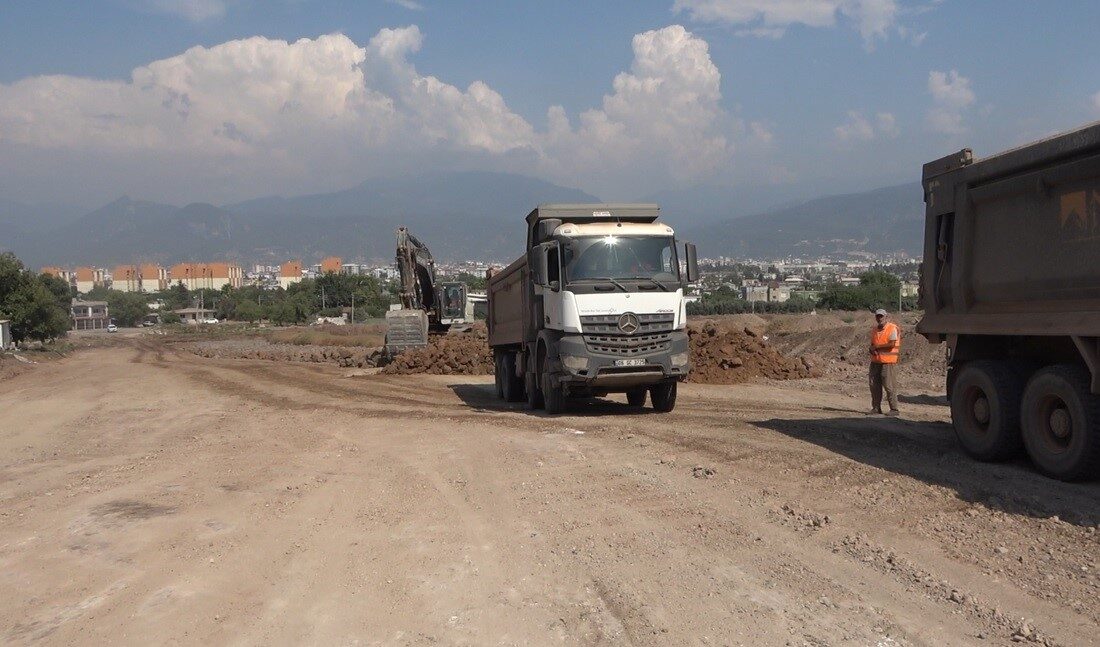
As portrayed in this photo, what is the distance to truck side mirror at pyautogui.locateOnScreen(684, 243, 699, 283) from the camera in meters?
14.3

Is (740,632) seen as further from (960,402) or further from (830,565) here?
(960,402)

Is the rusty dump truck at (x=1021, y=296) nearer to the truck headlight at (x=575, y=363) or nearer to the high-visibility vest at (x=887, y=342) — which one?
the high-visibility vest at (x=887, y=342)

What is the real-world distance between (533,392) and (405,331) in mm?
16349

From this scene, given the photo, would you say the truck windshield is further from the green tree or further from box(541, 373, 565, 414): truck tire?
the green tree

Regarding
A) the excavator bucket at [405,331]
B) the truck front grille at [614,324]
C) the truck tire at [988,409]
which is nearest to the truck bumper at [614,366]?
the truck front grille at [614,324]

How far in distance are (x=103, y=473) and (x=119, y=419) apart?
654 centimetres

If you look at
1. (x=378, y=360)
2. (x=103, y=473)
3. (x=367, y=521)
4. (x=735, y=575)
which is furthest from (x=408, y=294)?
(x=735, y=575)

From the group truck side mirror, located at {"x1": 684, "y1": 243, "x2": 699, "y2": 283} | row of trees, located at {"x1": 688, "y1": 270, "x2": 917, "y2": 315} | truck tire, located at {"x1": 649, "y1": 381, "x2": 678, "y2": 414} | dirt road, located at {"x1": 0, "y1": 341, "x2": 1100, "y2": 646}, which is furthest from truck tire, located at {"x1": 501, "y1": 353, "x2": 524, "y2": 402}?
row of trees, located at {"x1": 688, "y1": 270, "x2": 917, "y2": 315}

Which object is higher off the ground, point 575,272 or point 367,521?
point 575,272

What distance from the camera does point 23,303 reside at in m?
63.8

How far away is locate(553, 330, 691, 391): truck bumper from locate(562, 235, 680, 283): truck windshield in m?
0.94

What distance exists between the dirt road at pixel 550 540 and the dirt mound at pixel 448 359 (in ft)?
51.4

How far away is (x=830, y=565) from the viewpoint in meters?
6.23

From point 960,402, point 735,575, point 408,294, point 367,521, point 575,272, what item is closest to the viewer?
point 735,575
